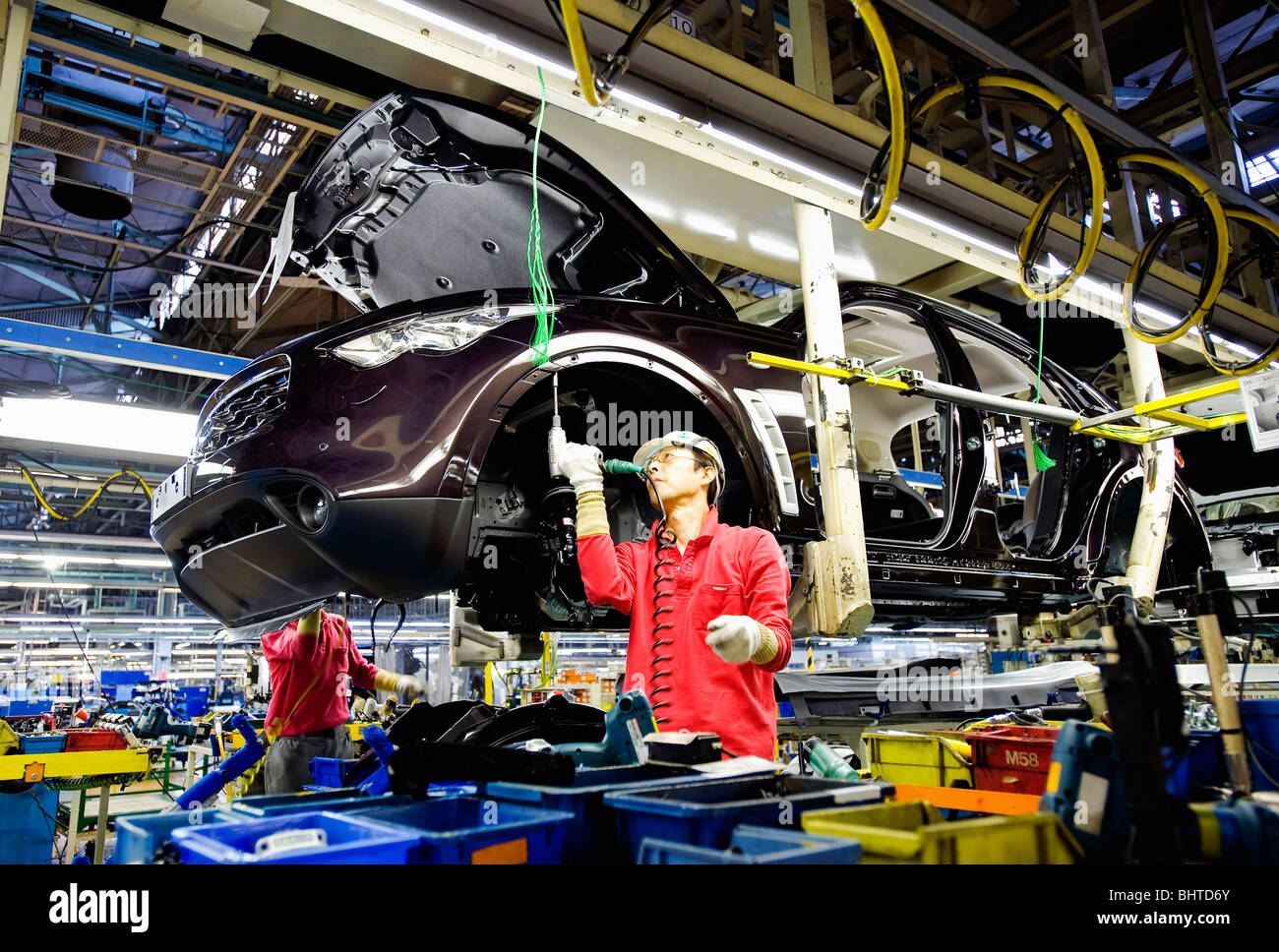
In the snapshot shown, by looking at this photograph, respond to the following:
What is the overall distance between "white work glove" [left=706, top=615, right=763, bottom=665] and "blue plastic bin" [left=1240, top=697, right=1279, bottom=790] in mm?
1000

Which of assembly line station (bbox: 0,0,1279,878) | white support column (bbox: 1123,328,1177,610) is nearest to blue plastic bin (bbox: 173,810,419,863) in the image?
assembly line station (bbox: 0,0,1279,878)

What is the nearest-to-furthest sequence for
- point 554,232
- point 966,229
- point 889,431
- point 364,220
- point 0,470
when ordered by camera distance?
point 364,220
point 554,232
point 966,229
point 889,431
point 0,470

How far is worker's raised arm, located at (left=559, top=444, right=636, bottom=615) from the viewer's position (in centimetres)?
225

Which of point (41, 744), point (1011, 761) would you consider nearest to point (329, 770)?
point (1011, 761)

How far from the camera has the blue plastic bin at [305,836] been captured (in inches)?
34.3

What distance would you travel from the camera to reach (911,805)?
1.07 m

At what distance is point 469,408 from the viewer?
103 inches

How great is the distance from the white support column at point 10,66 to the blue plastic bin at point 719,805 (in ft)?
10.7

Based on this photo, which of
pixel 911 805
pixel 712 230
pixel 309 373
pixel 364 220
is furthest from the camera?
pixel 712 230

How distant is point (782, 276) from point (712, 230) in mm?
984

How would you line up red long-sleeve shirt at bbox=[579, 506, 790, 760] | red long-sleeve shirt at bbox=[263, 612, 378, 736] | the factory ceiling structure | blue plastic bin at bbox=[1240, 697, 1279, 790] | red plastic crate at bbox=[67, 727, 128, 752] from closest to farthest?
blue plastic bin at bbox=[1240, 697, 1279, 790]
red long-sleeve shirt at bbox=[579, 506, 790, 760]
the factory ceiling structure
red long-sleeve shirt at bbox=[263, 612, 378, 736]
red plastic crate at bbox=[67, 727, 128, 752]

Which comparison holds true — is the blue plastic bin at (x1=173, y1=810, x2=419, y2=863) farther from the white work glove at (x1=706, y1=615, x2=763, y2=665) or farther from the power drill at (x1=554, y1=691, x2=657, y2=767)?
the white work glove at (x1=706, y1=615, x2=763, y2=665)
